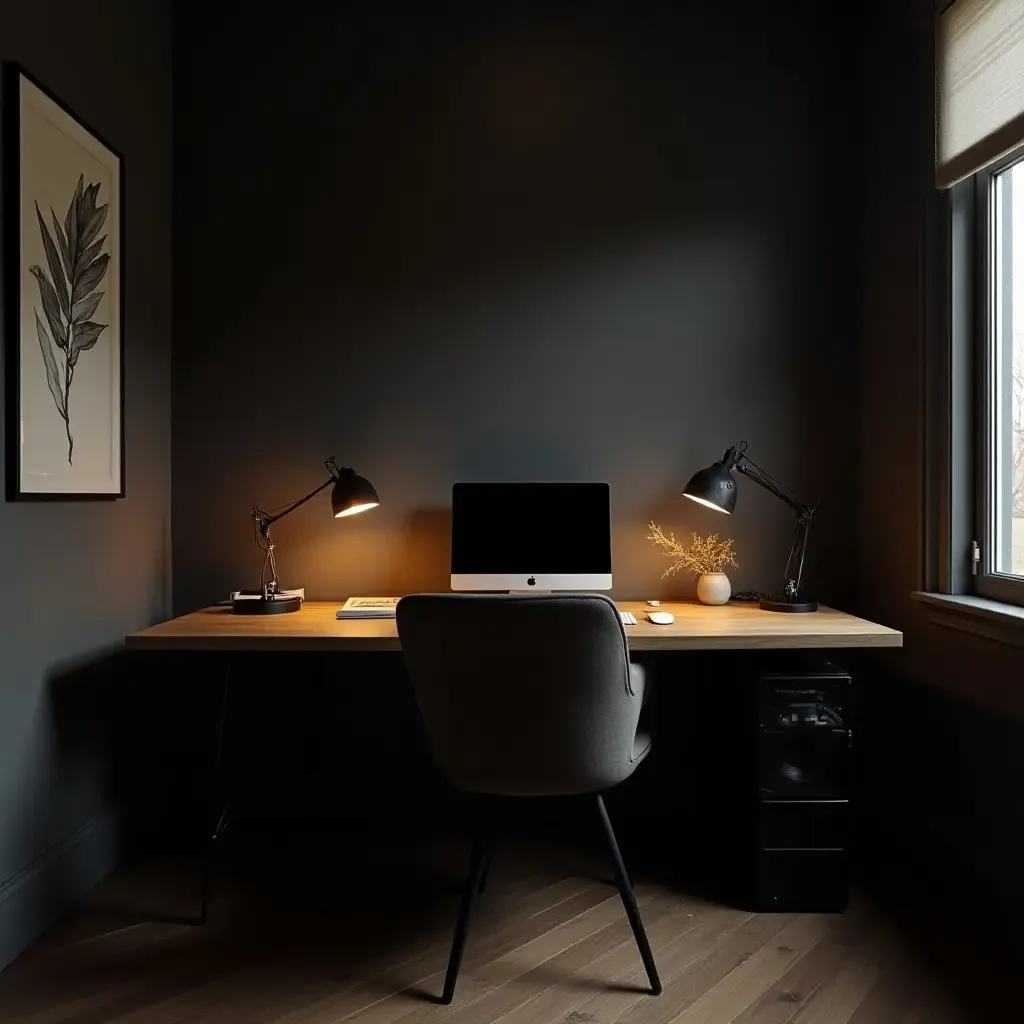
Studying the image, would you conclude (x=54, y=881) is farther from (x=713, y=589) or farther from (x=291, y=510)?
(x=713, y=589)

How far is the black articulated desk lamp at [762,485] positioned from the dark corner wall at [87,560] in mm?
1597

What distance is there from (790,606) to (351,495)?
1279 mm

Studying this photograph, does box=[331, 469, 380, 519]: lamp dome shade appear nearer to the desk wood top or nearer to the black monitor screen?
the black monitor screen

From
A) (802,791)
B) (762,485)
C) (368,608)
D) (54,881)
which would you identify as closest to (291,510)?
(368,608)

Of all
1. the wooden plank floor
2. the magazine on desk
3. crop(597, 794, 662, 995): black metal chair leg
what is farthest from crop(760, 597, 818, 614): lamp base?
the magazine on desk

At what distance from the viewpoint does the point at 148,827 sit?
276 cm

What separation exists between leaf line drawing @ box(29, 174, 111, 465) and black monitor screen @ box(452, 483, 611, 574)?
1.05 meters

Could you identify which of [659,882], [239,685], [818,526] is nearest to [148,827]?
[239,685]

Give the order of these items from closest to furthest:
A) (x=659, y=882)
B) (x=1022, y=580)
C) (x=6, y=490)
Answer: (x=6, y=490) < (x=1022, y=580) < (x=659, y=882)

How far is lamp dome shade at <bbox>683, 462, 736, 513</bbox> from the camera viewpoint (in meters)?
2.64

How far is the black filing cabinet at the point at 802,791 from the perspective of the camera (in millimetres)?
2285

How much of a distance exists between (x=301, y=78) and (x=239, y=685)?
189cm

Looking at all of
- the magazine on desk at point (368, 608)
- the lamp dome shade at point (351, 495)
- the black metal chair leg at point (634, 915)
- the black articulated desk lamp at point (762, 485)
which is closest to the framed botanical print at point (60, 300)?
the lamp dome shade at point (351, 495)

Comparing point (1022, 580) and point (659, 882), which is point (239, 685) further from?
point (1022, 580)
